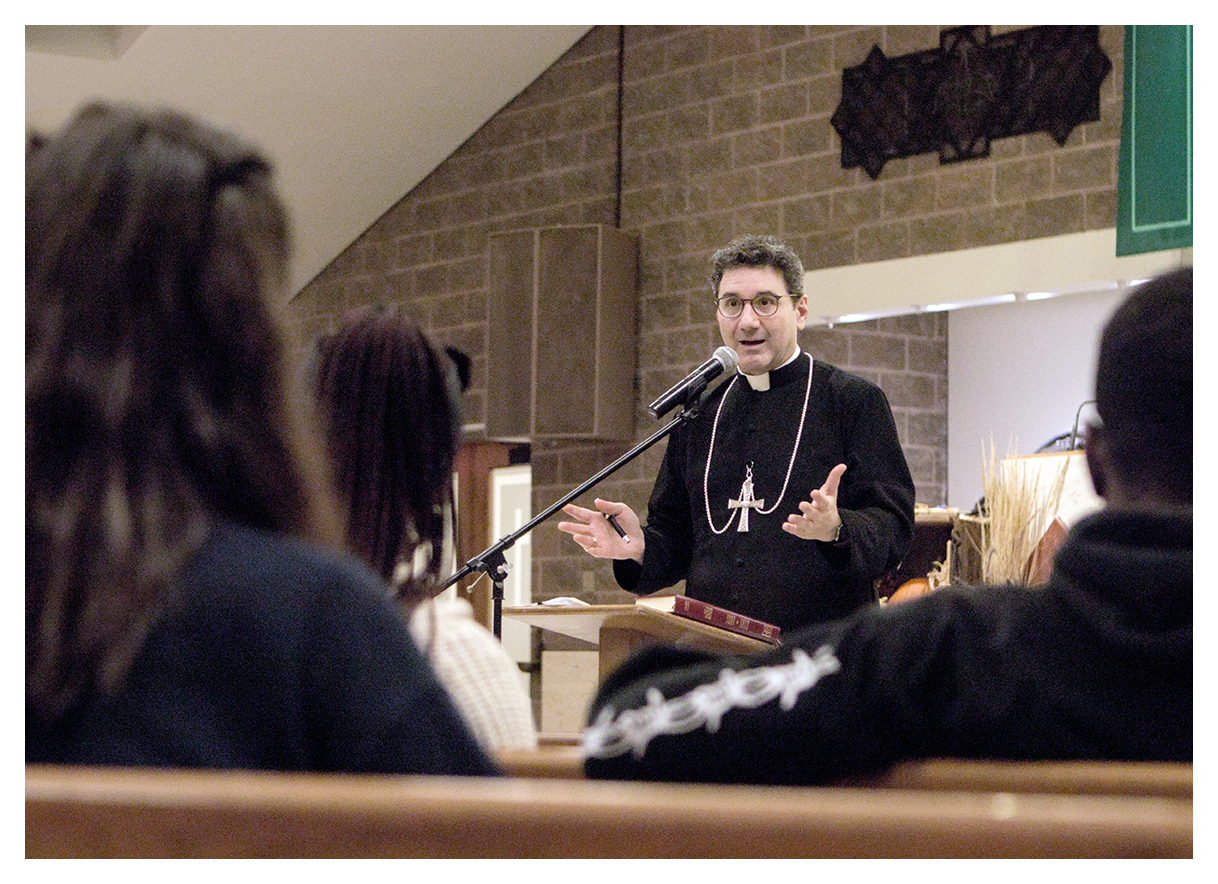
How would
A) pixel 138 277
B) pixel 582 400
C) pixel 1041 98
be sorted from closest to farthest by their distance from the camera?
pixel 138 277
pixel 1041 98
pixel 582 400

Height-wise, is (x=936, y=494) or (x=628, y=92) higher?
(x=628, y=92)

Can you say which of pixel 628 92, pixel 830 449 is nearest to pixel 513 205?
pixel 628 92

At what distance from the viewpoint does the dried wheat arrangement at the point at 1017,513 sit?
367 cm

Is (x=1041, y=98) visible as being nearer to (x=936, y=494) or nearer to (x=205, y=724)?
(x=936, y=494)

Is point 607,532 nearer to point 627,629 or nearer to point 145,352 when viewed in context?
point 627,629

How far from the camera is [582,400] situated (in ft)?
23.4

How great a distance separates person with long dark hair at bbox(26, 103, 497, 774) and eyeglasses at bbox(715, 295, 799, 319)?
102 inches

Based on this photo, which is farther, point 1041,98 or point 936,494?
point 936,494

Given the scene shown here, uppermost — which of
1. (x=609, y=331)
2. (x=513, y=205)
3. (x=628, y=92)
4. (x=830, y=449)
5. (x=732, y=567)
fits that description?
(x=628, y=92)

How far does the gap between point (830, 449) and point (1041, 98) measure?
10.5 feet

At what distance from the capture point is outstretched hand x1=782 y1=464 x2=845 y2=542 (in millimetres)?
2762

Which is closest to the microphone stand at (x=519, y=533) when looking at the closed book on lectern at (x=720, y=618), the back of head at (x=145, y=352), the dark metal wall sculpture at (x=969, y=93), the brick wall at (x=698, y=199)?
the closed book on lectern at (x=720, y=618)

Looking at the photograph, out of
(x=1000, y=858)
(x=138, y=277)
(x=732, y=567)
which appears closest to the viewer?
(x=1000, y=858)

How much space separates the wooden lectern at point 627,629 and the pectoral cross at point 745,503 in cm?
40
